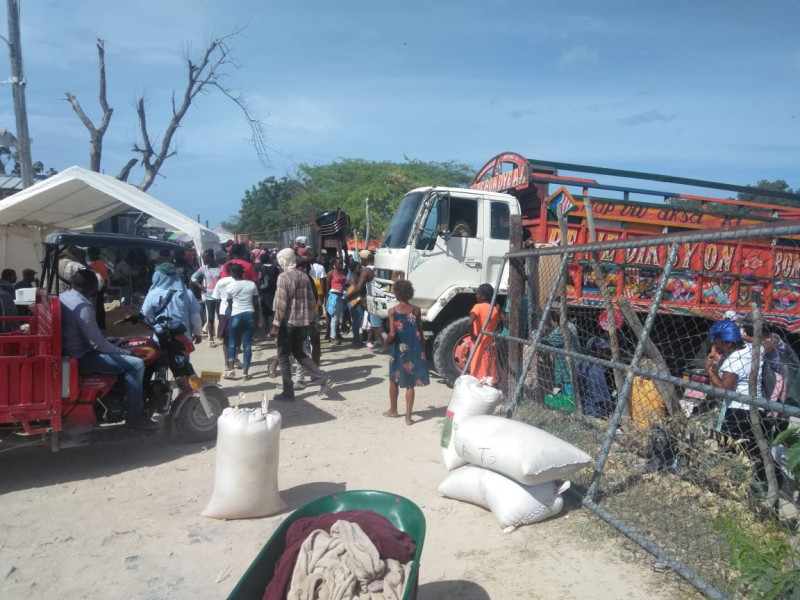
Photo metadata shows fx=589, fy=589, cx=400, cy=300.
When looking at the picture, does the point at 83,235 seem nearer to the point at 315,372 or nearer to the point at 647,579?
the point at 315,372

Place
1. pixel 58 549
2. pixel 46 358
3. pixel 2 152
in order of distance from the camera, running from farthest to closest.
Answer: pixel 2 152 < pixel 46 358 < pixel 58 549

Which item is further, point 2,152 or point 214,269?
point 2,152

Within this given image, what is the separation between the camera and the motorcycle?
5.20m

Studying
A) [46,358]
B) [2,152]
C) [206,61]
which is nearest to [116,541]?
[46,358]

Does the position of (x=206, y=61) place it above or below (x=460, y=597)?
above

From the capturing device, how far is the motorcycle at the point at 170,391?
5.20 meters

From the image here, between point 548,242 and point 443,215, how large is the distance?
1.43 meters

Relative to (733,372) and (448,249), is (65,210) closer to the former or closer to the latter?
(448,249)

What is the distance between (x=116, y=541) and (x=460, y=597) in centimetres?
228

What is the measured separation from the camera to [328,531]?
2773 mm

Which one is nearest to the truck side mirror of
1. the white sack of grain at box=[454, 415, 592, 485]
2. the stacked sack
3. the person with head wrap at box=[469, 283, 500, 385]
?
the person with head wrap at box=[469, 283, 500, 385]

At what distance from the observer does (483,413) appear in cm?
496

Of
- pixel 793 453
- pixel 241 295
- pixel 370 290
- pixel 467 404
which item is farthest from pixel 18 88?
pixel 793 453

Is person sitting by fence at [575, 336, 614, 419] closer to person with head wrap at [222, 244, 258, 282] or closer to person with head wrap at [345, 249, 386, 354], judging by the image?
person with head wrap at [345, 249, 386, 354]
